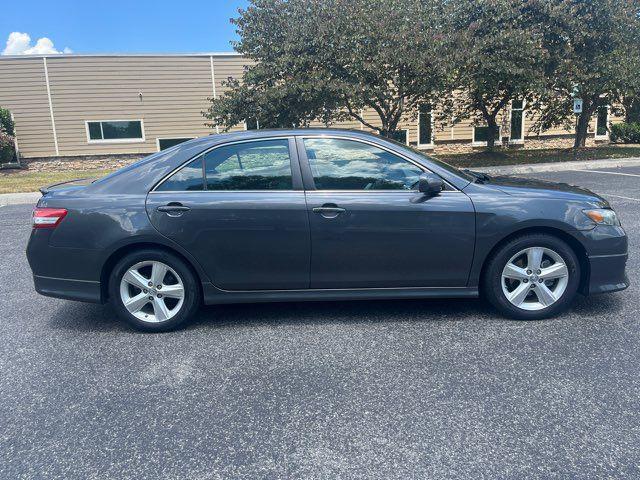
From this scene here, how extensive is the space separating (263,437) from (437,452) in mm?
887

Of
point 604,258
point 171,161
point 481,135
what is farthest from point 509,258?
point 481,135

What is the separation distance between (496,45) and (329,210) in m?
13.1

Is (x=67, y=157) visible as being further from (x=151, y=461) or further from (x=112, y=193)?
(x=151, y=461)

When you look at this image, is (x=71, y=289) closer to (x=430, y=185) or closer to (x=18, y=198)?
(x=430, y=185)

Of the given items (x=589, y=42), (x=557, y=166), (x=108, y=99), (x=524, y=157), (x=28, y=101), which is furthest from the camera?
(x=108, y=99)

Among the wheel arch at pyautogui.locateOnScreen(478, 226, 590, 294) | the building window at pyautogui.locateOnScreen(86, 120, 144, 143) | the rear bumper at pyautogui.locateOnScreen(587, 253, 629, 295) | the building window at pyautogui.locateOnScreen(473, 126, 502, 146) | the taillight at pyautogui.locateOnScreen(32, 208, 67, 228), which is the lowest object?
the rear bumper at pyautogui.locateOnScreen(587, 253, 629, 295)

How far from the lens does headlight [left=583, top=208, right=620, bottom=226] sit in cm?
394

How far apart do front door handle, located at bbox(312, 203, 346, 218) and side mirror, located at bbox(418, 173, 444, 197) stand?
0.63 meters

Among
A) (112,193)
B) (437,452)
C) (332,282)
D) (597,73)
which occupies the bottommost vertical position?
(437,452)

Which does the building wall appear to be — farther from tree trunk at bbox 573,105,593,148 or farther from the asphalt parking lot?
tree trunk at bbox 573,105,593,148

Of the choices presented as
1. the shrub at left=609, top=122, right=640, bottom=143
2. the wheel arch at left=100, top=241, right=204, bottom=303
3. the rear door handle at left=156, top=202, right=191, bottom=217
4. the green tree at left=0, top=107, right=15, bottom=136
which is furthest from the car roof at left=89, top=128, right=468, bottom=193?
the shrub at left=609, top=122, right=640, bottom=143

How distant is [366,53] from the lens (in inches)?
555

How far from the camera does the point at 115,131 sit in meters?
21.2

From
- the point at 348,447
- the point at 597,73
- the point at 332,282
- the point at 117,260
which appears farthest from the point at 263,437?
the point at 597,73
